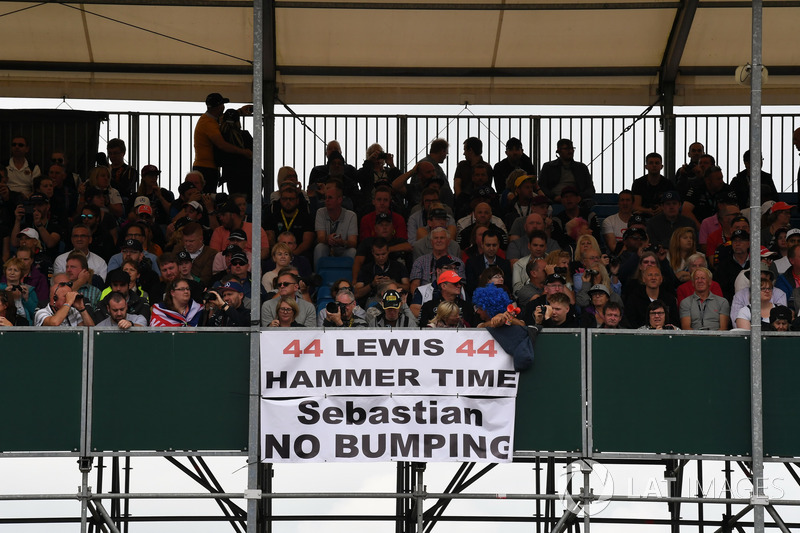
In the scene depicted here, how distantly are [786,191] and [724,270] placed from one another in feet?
24.5

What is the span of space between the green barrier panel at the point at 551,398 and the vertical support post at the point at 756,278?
1.52 meters

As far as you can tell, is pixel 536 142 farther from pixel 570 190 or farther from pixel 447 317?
pixel 447 317

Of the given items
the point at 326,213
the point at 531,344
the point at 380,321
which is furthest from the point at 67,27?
the point at 531,344

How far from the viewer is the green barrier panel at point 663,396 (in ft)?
41.8

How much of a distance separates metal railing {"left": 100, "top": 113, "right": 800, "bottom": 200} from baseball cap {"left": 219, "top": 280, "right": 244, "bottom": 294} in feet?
24.8

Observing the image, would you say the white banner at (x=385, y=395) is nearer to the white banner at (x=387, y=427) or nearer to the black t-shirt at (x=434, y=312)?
the white banner at (x=387, y=427)

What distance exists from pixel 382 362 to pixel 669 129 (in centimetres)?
986

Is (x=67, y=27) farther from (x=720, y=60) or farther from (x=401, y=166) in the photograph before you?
(x=720, y=60)

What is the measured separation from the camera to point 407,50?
20.1 meters

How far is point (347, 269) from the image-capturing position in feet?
55.8

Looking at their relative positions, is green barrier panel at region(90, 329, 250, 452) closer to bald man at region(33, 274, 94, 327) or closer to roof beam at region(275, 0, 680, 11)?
bald man at region(33, 274, 94, 327)

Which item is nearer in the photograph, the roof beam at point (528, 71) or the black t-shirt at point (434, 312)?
the black t-shirt at point (434, 312)

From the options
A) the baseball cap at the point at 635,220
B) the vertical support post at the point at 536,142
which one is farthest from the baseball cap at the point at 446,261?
the vertical support post at the point at 536,142

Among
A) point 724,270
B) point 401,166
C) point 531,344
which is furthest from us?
point 401,166
